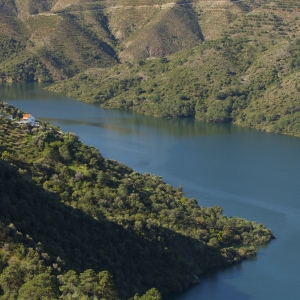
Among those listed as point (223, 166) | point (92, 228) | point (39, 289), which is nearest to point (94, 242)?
point (92, 228)

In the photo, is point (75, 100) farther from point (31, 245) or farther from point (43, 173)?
point (31, 245)

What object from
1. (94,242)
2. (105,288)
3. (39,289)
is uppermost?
(39,289)

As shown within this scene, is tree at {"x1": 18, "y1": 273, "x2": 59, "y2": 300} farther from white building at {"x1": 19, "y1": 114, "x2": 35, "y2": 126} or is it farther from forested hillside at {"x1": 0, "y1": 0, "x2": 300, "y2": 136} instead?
forested hillside at {"x1": 0, "y1": 0, "x2": 300, "y2": 136}

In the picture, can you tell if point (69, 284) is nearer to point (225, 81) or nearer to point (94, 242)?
point (94, 242)

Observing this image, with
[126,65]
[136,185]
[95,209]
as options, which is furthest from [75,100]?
[95,209]

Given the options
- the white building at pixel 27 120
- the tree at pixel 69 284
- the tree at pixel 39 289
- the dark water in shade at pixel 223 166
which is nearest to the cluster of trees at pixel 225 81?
the dark water in shade at pixel 223 166

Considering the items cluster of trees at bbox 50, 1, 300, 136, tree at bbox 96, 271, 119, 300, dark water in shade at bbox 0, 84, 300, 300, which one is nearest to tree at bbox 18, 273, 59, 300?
tree at bbox 96, 271, 119, 300
